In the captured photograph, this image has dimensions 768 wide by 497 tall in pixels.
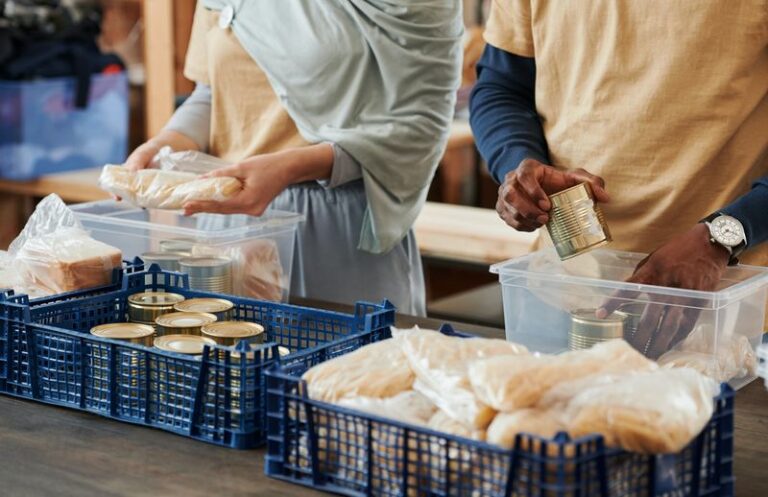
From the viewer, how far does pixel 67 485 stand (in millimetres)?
1088

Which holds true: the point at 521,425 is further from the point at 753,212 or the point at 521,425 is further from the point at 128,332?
the point at 753,212

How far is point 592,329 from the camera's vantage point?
1325mm

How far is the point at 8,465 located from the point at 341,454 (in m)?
0.35

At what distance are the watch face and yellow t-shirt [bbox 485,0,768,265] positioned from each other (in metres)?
0.16

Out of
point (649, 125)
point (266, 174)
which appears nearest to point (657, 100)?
point (649, 125)

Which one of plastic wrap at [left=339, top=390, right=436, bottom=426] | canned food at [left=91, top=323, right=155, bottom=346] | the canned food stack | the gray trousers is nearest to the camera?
plastic wrap at [left=339, top=390, right=436, bottom=426]

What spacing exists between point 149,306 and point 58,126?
248 cm

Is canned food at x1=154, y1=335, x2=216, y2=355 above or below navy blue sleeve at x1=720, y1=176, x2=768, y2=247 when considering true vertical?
below

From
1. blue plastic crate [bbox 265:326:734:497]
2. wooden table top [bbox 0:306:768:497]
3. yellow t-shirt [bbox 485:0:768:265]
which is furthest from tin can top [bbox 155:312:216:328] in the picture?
yellow t-shirt [bbox 485:0:768:265]

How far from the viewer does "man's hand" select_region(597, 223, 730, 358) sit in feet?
4.35

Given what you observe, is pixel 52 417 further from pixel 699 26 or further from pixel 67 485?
pixel 699 26

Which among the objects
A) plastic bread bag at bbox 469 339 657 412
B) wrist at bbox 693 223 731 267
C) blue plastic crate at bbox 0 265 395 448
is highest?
wrist at bbox 693 223 731 267

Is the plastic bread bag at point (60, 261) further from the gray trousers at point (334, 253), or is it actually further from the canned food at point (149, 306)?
the gray trousers at point (334, 253)

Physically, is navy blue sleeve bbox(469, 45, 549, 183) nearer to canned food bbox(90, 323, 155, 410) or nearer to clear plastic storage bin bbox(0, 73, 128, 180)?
canned food bbox(90, 323, 155, 410)
